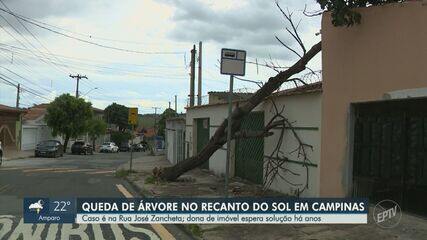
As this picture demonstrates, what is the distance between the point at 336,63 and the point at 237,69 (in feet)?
6.75

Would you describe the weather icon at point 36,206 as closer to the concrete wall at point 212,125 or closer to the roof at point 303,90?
the roof at point 303,90

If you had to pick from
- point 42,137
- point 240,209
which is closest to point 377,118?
point 240,209

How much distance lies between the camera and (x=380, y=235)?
27.1ft

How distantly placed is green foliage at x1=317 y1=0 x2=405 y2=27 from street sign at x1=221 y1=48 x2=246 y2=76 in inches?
69.4

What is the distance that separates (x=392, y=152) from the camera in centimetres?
966

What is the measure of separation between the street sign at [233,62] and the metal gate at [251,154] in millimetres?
6159

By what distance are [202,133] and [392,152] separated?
15882 mm

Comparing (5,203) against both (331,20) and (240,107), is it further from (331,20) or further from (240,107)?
(331,20)

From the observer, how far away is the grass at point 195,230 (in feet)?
30.7

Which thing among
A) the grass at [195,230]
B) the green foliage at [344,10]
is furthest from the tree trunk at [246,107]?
the grass at [195,230]

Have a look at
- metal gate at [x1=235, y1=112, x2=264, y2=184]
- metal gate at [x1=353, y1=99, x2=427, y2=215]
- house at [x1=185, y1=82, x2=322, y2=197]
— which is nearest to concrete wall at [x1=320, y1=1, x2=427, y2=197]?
metal gate at [x1=353, y1=99, x2=427, y2=215]

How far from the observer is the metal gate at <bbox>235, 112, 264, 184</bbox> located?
53.9 feet

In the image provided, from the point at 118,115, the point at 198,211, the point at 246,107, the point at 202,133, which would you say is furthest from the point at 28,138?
the point at 118,115

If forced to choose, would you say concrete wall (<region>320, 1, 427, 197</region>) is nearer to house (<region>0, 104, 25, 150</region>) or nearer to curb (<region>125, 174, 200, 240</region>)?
curb (<region>125, 174, 200, 240</region>)
